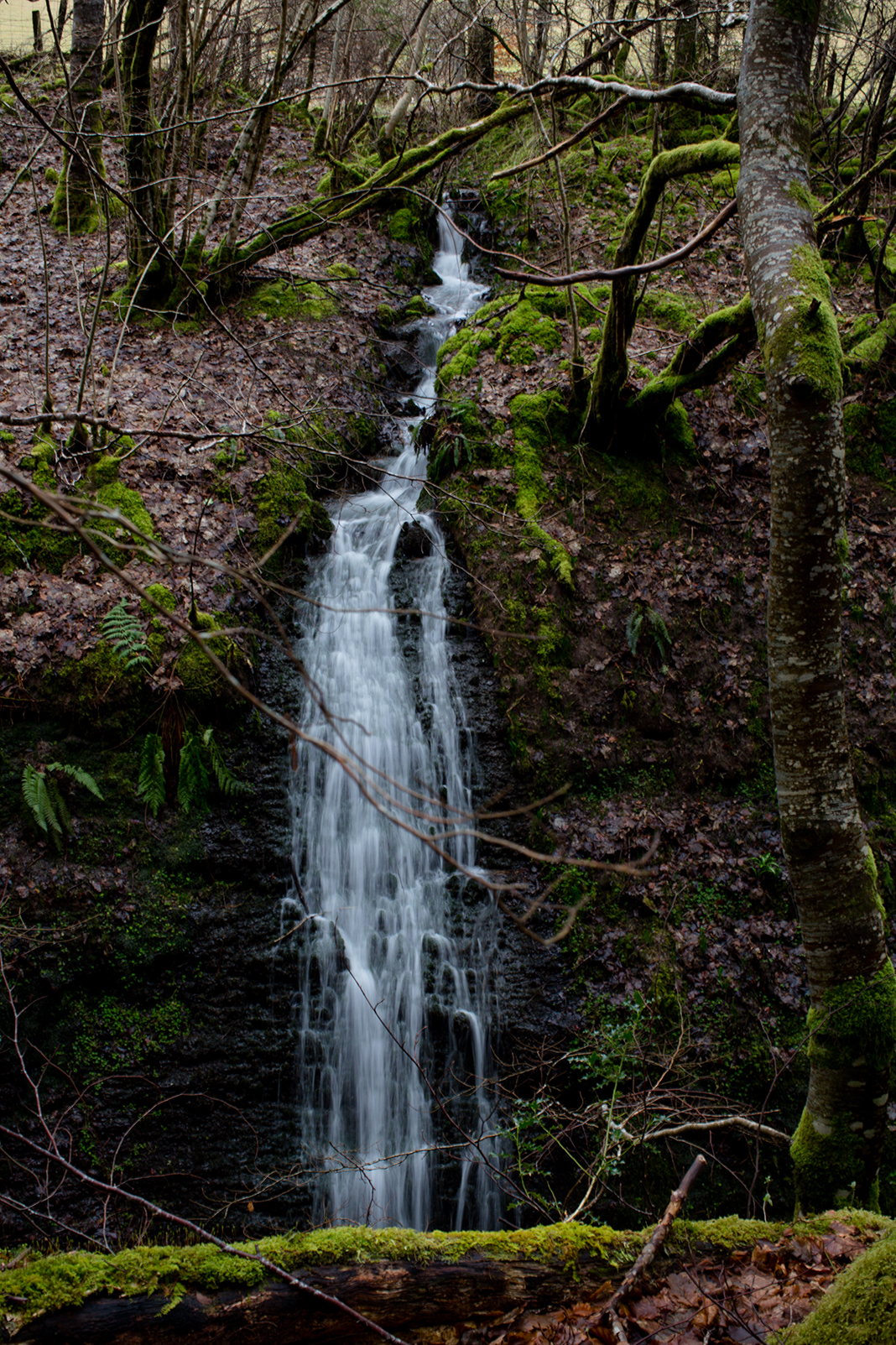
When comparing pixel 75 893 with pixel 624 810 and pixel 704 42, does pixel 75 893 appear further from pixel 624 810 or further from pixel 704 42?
pixel 704 42

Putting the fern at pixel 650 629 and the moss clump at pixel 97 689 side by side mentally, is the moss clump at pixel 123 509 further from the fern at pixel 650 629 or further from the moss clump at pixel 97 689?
the fern at pixel 650 629

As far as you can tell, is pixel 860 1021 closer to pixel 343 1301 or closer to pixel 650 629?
pixel 343 1301

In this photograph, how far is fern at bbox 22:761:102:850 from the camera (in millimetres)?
5211

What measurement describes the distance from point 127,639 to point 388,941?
3211mm

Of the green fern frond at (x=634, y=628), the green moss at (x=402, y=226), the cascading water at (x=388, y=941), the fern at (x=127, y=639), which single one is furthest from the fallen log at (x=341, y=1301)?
the green moss at (x=402, y=226)

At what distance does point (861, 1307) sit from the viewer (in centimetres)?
152

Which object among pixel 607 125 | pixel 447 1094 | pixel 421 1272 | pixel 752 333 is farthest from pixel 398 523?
pixel 607 125

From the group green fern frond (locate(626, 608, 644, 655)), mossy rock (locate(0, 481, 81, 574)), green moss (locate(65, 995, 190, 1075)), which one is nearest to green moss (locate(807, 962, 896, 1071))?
green fern frond (locate(626, 608, 644, 655))

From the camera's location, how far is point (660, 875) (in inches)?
237

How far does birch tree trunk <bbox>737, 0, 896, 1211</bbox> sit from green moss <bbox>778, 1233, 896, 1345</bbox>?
1.52m

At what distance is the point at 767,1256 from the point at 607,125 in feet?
53.0

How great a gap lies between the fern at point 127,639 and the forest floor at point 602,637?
0.18 metres

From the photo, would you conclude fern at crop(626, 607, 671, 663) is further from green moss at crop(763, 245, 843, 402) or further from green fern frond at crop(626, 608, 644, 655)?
green moss at crop(763, 245, 843, 402)

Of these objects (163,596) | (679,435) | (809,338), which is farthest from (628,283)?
(163,596)
